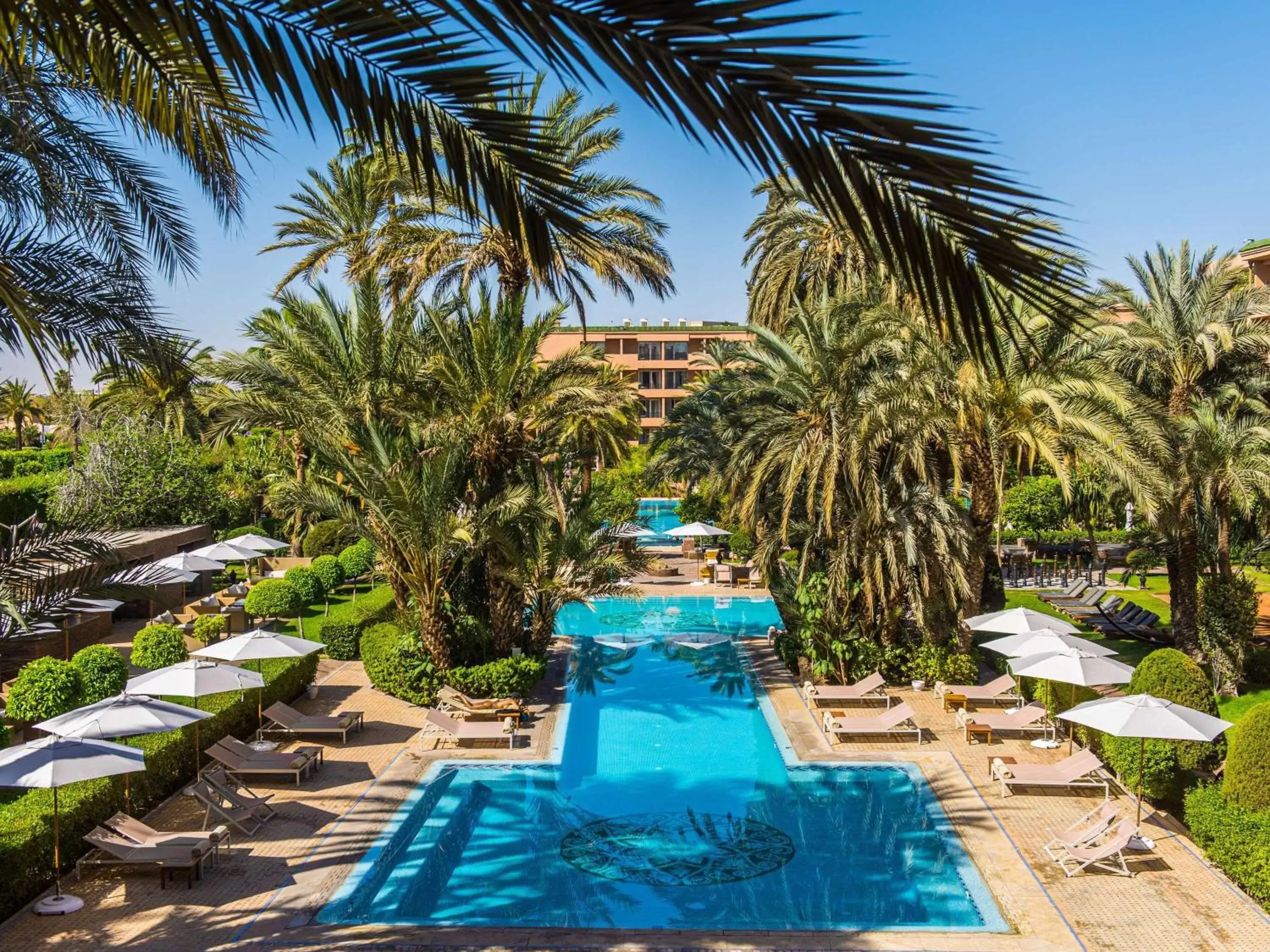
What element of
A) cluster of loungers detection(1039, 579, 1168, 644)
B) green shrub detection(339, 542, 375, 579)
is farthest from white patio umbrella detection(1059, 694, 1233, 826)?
green shrub detection(339, 542, 375, 579)

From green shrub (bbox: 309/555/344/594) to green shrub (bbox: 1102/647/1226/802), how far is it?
Result: 62.1 ft

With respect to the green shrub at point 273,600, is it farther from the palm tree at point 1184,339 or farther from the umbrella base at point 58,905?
the palm tree at point 1184,339

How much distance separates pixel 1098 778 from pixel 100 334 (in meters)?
13.2

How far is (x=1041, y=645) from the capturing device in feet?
53.0

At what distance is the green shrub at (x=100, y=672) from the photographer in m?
15.8

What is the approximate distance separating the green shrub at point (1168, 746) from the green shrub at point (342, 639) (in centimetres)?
1458

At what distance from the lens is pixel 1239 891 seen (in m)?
10.7

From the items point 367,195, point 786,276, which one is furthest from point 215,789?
point 786,276

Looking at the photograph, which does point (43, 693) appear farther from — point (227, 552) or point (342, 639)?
point (227, 552)

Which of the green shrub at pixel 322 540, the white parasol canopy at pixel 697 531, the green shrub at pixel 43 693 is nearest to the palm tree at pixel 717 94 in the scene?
the green shrub at pixel 43 693

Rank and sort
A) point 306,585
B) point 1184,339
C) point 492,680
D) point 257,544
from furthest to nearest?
point 257,544, point 306,585, point 1184,339, point 492,680

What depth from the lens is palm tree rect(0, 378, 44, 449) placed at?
7238 cm

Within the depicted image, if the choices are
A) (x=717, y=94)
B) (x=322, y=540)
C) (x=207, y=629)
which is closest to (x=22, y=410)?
(x=322, y=540)

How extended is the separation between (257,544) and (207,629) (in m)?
3.98
